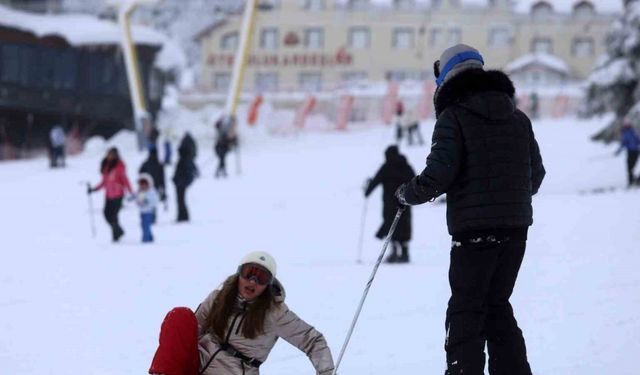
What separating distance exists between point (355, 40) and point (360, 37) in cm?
35

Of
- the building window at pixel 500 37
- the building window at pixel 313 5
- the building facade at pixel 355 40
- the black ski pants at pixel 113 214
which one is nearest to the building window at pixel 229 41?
the building facade at pixel 355 40

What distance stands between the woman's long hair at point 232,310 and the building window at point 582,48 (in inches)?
2264

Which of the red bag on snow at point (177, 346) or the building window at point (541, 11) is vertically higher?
the building window at point (541, 11)

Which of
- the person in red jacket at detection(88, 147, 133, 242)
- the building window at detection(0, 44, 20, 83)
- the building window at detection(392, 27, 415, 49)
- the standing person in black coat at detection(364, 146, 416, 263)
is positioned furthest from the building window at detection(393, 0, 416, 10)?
the standing person in black coat at detection(364, 146, 416, 263)

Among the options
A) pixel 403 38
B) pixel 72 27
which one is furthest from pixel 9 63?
pixel 403 38

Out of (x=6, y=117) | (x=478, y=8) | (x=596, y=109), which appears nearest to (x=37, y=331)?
(x=596, y=109)

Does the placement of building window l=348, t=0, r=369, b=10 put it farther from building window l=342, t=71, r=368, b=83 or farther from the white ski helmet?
the white ski helmet

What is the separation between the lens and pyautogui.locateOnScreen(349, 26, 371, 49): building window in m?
58.5

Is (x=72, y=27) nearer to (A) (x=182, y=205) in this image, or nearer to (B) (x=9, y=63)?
(B) (x=9, y=63)

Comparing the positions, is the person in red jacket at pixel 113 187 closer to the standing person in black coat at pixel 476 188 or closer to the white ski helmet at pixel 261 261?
the white ski helmet at pixel 261 261

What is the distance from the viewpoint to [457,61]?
4.49 m

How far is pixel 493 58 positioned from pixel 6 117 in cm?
3246

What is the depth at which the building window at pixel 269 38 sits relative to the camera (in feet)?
193

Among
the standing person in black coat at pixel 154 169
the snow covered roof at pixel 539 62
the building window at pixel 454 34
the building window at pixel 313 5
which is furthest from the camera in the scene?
the building window at pixel 313 5
